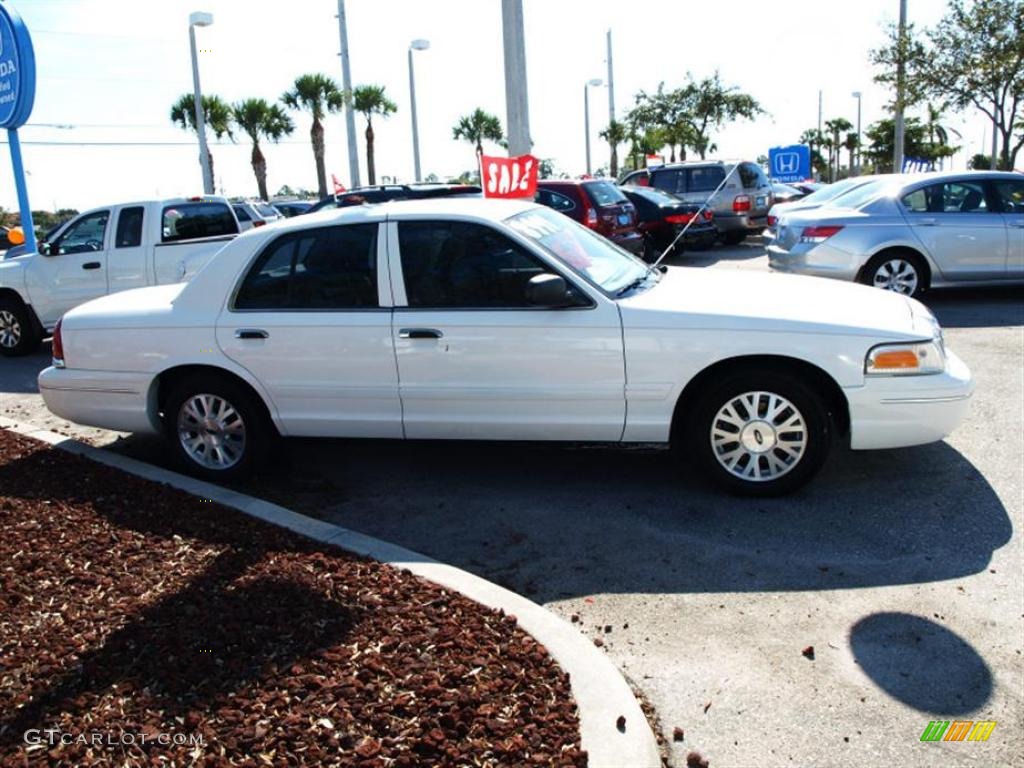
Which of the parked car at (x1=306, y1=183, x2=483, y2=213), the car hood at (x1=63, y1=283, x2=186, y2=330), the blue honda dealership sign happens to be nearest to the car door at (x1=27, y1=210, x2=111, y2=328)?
the parked car at (x1=306, y1=183, x2=483, y2=213)

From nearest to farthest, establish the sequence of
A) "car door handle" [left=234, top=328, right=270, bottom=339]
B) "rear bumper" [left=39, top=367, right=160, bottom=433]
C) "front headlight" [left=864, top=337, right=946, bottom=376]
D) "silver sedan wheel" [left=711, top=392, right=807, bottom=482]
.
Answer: "front headlight" [left=864, top=337, right=946, bottom=376] → "silver sedan wheel" [left=711, top=392, right=807, bottom=482] → "car door handle" [left=234, top=328, right=270, bottom=339] → "rear bumper" [left=39, top=367, right=160, bottom=433]

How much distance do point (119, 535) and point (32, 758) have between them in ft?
6.02

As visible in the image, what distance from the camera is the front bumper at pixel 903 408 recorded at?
472 centimetres

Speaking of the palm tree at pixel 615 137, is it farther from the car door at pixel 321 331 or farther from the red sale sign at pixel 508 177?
the car door at pixel 321 331

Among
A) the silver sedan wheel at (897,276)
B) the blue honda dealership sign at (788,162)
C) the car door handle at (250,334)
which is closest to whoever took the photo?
the car door handle at (250,334)

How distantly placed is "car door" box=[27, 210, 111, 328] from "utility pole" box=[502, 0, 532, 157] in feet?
17.1

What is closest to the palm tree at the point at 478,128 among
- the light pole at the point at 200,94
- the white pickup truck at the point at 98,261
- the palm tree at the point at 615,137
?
the palm tree at the point at 615,137

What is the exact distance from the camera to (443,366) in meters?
5.10

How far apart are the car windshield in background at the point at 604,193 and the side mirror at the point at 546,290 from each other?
9.36 m

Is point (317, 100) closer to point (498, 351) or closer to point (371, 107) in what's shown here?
point (371, 107)

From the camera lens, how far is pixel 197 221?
36.0ft

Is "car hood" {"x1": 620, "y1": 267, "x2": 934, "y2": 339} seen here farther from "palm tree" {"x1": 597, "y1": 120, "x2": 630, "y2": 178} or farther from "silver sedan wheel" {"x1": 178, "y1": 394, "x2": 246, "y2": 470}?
"palm tree" {"x1": 597, "y1": 120, "x2": 630, "y2": 178}

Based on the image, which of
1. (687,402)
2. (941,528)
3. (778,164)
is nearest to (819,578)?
(941,528)

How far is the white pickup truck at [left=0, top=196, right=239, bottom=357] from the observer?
1067 cm
